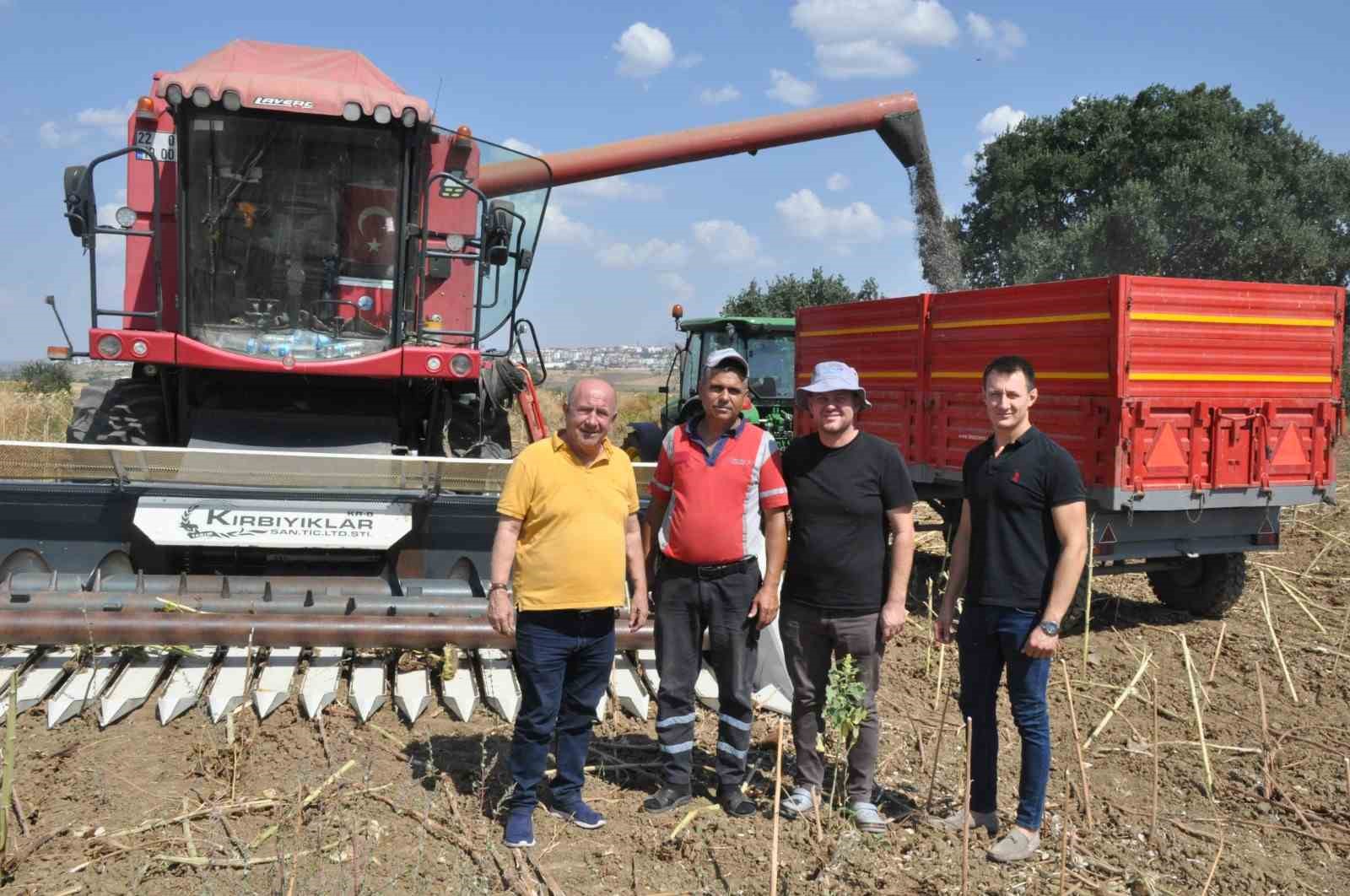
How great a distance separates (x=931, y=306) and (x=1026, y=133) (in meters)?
25.6

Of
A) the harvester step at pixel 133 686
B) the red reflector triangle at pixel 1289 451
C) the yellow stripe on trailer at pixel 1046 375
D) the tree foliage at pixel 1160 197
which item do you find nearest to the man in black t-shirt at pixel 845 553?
the harvester step at pixel 133 686

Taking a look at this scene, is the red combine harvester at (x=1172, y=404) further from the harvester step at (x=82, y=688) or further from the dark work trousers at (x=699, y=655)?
the harvester step at (x=82, y=688)

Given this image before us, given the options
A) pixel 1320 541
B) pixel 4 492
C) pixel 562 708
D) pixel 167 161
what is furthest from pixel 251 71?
pixel 1320 541

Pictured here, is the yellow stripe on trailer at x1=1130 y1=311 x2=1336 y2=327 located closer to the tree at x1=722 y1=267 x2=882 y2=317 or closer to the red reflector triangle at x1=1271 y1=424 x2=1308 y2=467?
the red reflector triangle at x1=1271 y1=424 x2=1308 y2=467

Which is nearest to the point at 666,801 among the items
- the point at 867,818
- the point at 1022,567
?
the point at 867,818

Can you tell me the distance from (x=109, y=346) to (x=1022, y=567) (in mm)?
4888

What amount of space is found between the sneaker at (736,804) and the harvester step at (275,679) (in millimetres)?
1938

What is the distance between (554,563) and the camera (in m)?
4.15

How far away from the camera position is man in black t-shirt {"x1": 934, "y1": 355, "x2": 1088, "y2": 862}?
13.4 ft

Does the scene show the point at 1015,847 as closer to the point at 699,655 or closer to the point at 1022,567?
the point at 1022,567

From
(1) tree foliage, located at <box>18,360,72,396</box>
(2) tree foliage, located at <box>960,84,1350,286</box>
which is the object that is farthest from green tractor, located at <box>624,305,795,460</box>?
(2) tree foliage, located at <box>960,84,1350,286</box>

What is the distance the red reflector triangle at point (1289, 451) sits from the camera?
26.4ft

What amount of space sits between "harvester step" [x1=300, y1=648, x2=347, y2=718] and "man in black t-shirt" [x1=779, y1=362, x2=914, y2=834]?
202cm

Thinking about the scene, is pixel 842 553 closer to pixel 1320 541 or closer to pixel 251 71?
pixel 251 71
